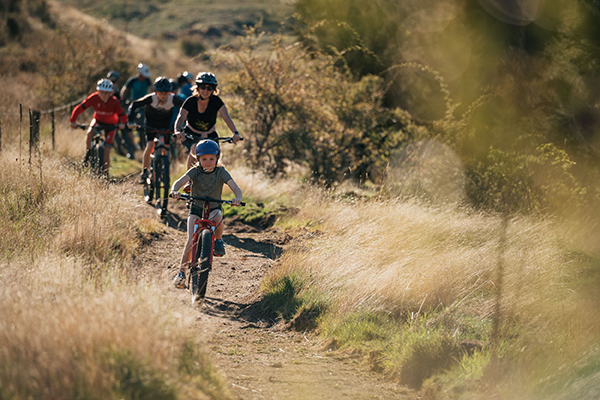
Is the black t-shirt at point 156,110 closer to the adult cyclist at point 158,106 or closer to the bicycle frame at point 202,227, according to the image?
the adult cyclist at point 158,106

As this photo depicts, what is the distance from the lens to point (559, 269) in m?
6.18

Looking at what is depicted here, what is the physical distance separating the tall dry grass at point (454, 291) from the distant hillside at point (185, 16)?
54.8 meters

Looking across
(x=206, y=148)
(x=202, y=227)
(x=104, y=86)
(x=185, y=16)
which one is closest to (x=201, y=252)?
(x=202, y=227)

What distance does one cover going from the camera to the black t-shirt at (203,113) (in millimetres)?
8195

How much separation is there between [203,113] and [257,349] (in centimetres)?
419

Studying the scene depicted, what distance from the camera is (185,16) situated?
3017 inches

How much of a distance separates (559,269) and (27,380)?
536 centimetres

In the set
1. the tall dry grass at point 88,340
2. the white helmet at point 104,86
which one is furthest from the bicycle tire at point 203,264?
the white helmet at point 104,86

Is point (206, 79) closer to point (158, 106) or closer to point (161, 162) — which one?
point (158, 106)

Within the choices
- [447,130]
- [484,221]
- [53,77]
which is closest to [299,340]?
[484,221]

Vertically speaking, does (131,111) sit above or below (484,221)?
above

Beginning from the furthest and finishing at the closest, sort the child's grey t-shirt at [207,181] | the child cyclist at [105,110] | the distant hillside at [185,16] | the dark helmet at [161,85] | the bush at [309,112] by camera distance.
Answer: the distant hillside at [185,16]
the bush at [309,112]
the child cyclist at [105,110]
the dark helmet at [161,85]
the child's grey t-shirt at [207,181]

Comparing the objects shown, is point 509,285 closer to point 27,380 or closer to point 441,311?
point 441,311

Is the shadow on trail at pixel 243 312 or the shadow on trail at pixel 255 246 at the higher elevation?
the shadow on trail at pixel 255 246
